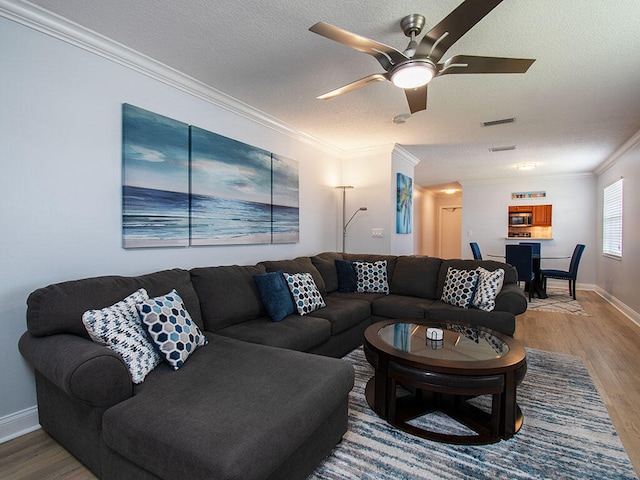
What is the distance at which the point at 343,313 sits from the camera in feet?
9.96

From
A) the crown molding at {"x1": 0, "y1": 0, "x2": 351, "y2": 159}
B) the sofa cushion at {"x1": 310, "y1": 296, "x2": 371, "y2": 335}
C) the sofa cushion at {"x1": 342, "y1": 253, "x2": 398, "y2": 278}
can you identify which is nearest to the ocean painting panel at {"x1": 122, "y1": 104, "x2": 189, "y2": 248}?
the crown molding at {"x1": 0, "y1": 0, "x2": 351, "y2": 159}

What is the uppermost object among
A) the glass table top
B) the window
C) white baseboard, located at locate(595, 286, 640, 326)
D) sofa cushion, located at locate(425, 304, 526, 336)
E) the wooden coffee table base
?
the window

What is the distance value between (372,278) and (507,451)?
92.4 inches

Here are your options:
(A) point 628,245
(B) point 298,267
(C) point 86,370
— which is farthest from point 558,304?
(C) point 86,370

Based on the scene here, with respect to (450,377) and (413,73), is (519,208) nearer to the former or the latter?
(413,73)

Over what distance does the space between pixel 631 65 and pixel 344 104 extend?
2301 mm

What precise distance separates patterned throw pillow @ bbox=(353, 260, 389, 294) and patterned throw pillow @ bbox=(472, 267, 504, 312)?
105 cm

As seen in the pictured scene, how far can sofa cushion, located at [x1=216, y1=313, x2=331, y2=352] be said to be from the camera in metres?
2.31

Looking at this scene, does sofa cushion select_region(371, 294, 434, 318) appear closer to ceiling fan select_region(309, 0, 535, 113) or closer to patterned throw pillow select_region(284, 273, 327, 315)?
patterned throw pillow select_region(284, 273, 327, 315)

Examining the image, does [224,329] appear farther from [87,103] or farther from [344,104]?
[344,104]

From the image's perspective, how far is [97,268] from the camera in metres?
2.28

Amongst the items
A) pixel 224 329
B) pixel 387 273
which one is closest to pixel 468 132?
pixel 387 273

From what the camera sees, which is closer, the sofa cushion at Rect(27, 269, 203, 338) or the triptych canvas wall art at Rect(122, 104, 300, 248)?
the sofa cushion at Rect(27, 269, 203, 338)

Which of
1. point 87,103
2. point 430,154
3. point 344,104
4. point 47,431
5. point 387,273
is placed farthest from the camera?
point 430,154
